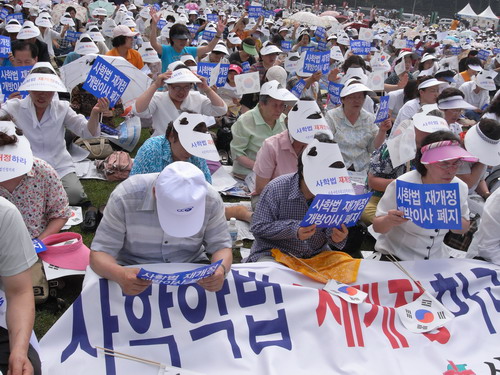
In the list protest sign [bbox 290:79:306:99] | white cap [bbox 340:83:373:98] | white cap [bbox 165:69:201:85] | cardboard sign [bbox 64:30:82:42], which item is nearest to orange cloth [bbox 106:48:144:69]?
protest sign [bbox 290:79:306:99]

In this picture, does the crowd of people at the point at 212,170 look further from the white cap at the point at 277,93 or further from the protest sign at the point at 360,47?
the protest sign at the point at 360,47

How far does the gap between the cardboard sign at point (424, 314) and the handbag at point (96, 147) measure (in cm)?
473

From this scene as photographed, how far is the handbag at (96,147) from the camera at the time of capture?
6.99 m

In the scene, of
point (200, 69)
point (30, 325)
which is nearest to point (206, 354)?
point (30, 325)

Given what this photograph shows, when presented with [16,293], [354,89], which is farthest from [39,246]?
[354,89]

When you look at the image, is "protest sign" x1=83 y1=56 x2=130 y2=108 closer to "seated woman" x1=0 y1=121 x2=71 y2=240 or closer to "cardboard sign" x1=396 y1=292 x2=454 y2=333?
"seated woman" x1=0 y1=121 x2=71 y2=240

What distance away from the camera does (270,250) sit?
154 inches

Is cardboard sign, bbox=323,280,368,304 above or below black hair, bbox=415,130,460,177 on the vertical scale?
below

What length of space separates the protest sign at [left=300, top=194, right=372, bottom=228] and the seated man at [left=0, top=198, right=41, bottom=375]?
1599 mm

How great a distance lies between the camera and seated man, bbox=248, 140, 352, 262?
369 centimetres

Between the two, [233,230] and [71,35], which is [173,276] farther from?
[71,35]

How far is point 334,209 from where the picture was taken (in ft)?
10.8

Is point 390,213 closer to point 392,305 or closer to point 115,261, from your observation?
point 392,305

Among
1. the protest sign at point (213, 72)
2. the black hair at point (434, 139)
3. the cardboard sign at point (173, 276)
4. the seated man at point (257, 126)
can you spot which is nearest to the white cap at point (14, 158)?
the cardboard sign at point (173, 276)
